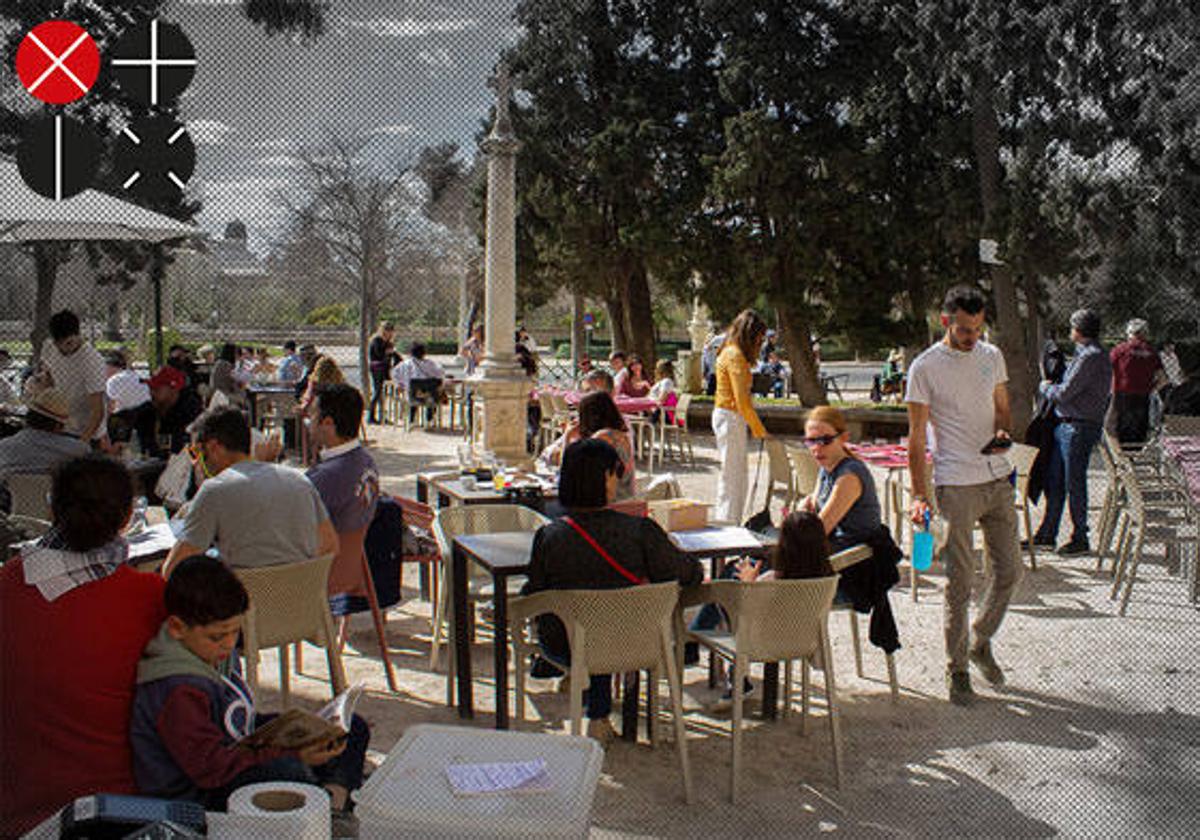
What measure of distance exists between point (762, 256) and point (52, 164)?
12.4m

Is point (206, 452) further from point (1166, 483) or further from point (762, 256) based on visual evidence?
point (762, 256)

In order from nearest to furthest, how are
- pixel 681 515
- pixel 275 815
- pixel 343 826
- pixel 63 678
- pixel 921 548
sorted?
pixel 275 815, pixel 63 678, pixel 343 826, pixel 681 515, pixel 921 548

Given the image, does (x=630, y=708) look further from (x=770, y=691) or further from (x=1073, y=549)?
(x=1073, y=549)

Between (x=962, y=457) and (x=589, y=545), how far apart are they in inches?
70.4

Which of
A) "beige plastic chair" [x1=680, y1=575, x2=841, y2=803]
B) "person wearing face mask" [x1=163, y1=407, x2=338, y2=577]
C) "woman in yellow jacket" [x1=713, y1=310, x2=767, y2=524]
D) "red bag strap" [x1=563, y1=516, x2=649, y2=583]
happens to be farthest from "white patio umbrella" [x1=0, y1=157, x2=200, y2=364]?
"beige plastic chair" [x1=680, y1=575, x2=841, y2=803]

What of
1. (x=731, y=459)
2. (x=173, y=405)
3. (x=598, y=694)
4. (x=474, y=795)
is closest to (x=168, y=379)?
(x=173, y=405)

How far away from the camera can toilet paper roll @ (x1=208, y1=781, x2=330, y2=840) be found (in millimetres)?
1906

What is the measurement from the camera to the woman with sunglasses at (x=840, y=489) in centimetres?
445

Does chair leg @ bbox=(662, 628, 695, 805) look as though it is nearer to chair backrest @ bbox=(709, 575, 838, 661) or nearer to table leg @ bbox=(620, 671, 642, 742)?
chair backrest @ bbox=(709, 575, 838, 661)

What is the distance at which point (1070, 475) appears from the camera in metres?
7.29

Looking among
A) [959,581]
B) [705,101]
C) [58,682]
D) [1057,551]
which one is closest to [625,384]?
[1057,551]

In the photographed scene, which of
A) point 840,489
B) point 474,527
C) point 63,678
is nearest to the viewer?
point 63,678

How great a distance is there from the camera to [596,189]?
1677 cm
